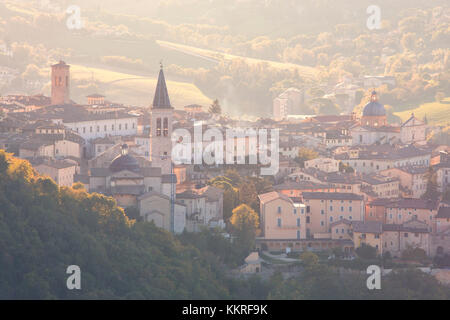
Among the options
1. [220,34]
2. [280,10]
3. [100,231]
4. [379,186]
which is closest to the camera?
[100,231]

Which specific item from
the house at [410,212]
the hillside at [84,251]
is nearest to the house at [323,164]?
the house at [410,212]

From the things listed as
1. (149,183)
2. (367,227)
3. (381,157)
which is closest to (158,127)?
(149,183)

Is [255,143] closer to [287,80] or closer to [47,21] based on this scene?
[287,80]

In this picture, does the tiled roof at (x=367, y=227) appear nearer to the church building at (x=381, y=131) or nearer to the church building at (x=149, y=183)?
the church building at (x=149, y=183)

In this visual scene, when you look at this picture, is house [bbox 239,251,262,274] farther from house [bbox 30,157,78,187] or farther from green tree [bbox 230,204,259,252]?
house [bbox 30,157,78,187]

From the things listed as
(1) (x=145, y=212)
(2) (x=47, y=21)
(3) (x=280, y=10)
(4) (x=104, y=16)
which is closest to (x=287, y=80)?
(2) (x=47, y=21)

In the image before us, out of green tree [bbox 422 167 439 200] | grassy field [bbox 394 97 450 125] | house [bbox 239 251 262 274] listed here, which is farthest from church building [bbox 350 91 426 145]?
house [bbox 239 251 262 274]
